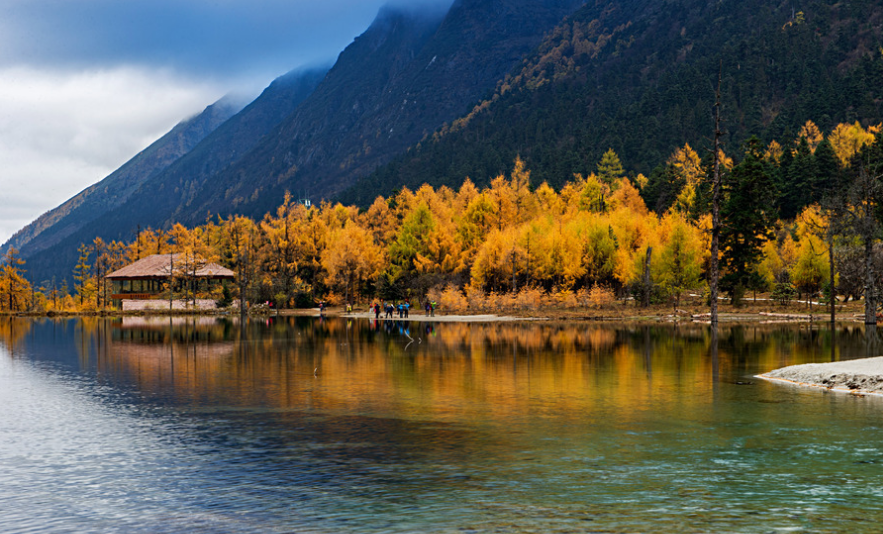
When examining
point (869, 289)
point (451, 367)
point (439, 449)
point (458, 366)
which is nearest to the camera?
point (439, 449)

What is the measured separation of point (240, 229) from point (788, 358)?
108m

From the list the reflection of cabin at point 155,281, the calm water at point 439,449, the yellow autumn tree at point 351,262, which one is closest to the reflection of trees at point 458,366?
the calm water at point 439,449

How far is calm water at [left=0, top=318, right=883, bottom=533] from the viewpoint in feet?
39.0

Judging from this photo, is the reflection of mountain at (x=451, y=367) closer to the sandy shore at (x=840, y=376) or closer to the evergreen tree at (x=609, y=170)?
the sandy shore at (x=840, y=376)

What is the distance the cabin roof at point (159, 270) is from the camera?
11275 cm

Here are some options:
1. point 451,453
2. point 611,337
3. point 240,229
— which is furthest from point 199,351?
point 240,229

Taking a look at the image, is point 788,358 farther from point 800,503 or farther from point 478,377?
point 800,503

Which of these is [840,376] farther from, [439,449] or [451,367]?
[439,449]

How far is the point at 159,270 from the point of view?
115m

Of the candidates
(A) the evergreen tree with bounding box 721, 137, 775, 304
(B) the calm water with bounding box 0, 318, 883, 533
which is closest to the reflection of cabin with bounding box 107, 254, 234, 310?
(A) the evergreen tree with bounding box 721, 137, 775, 304

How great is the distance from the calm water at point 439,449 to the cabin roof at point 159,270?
79808mm

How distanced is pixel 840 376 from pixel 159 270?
106 m

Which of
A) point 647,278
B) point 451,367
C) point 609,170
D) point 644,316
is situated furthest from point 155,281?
point 451,367

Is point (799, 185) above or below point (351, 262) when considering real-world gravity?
above
